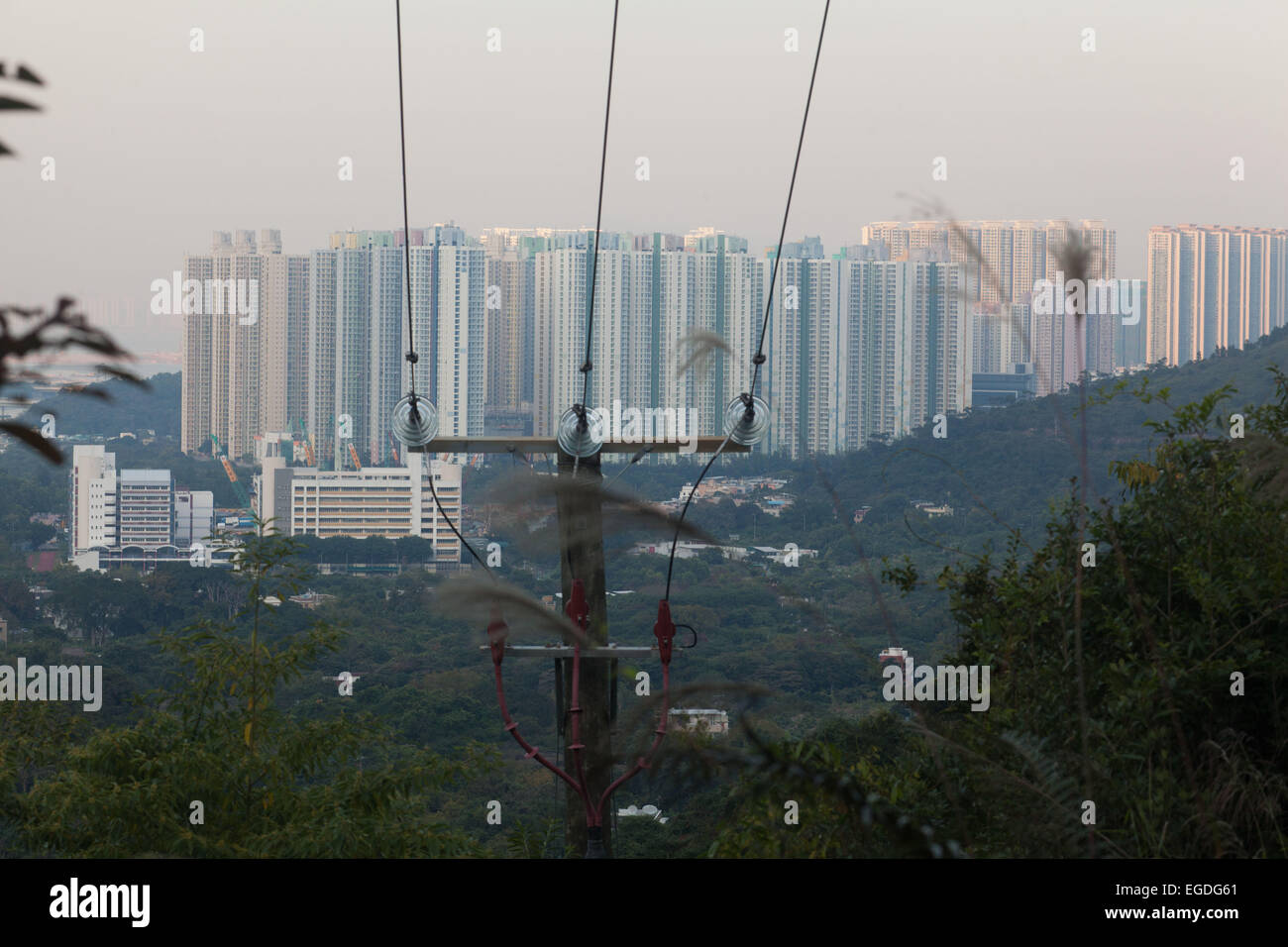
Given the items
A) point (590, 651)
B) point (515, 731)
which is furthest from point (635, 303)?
point (515, 731)

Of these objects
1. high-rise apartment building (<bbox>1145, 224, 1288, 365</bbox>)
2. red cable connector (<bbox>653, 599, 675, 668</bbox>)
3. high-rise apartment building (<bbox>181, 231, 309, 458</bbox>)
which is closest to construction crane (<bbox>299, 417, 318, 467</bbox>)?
high-rise apartment building (<bbox>181, 231, 309, 458</bbox>)

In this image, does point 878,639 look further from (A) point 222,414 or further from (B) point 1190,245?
(A) point 222,414

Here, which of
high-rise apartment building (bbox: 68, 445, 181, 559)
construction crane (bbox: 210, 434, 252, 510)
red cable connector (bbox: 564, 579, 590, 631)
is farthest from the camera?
Answer: construction crane (bbox: 210, 434, 252, 510)

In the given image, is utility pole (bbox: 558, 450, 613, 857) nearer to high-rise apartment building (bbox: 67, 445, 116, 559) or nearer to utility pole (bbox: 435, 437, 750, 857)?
utility pole (bbox: 435, 437, 750, 857)

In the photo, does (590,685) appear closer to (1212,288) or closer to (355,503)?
(1212,288)

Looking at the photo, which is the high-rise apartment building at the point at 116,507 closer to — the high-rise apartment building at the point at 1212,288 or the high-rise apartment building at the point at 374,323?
the high-rise apartment building at the point at 374,323

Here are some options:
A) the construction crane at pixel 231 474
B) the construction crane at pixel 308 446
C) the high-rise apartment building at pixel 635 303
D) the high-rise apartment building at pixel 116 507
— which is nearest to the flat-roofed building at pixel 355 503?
the construction crane at pixel 231 474

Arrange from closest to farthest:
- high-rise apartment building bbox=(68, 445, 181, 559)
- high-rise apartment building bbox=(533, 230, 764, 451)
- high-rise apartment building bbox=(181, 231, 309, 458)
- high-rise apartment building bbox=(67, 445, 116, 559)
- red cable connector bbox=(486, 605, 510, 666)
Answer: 1. red cable connector bbox=(486, 605, 510, 666)
2. high-rise apartment building bbox=(533, 230, 764, 451)
3. high-rise apartment building bbox=(67, 445, 116, 559)
4. high-rise apartment building bbox=(68, 445, 181, 559)
5. high-rise apartment building bbox=(181, 231, 309, 458)
